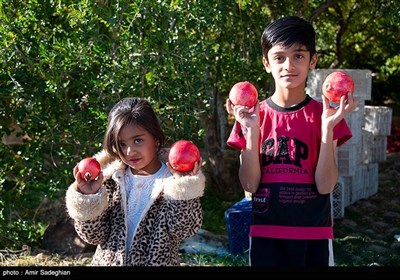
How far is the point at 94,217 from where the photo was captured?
3.07 meters

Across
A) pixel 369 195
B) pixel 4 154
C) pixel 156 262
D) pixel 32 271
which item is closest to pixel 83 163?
pixel 156 262

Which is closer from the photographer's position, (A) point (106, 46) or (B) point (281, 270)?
(B) point (281, 270)

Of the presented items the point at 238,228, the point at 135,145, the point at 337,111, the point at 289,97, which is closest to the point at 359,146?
the point at 238,228

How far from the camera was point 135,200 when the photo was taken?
3176mm

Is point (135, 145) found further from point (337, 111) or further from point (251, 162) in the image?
point (337, 111)

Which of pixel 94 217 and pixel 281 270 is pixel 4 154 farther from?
pixel 281 270

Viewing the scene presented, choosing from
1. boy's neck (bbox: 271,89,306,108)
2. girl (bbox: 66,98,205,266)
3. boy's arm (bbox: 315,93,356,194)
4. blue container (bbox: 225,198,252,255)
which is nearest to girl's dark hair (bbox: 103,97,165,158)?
girl (bbox: 66,98,205,266)

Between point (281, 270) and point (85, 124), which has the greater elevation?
point (85, 124)

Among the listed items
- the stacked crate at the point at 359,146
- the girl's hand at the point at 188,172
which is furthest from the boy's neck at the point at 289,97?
the stacked crate at the point at 359,146

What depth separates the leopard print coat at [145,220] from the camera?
3.03m

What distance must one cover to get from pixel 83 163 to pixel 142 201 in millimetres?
325

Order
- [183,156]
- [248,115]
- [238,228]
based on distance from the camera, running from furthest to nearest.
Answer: [238,228], [248,115], [183,156]

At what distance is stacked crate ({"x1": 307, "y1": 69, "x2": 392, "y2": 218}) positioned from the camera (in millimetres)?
7887

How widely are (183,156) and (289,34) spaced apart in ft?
2.32
